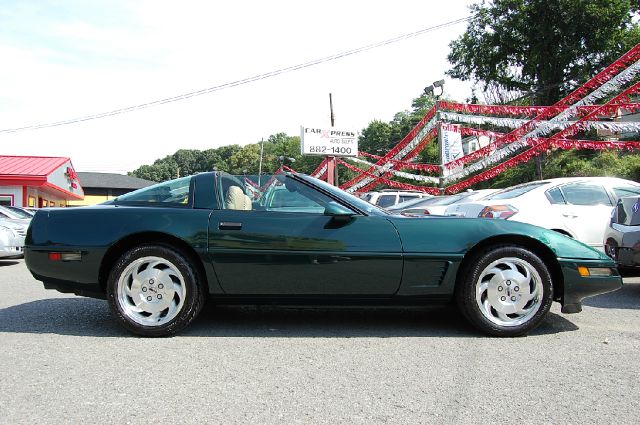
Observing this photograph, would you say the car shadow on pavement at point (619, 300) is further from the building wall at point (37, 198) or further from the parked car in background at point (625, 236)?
the building wall at point (37, 198)

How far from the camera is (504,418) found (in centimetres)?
235

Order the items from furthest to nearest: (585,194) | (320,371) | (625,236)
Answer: (585,194)
(625,236)
(320,371)

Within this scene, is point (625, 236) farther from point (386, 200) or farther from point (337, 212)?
point (386, 200)

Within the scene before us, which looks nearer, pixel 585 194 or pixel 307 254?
pixel 307 254

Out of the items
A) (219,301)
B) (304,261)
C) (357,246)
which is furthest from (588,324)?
(219,301)

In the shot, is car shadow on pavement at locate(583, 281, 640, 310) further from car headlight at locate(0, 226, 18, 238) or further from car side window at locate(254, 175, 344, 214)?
car headlight at locate(0, 226, 18, 238)

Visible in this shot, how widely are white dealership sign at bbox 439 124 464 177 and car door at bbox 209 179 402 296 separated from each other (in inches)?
553

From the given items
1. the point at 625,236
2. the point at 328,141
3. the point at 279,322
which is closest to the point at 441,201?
the point at 625,236

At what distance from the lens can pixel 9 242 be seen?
9547 millimetres

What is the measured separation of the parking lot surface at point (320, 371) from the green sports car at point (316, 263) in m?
0.26

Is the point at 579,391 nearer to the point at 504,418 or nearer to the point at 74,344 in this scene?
the point at 504,418

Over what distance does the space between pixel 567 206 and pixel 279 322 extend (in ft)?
15.4

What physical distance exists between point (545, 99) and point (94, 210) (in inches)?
1419

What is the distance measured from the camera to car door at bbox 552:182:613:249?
678 centimetres
